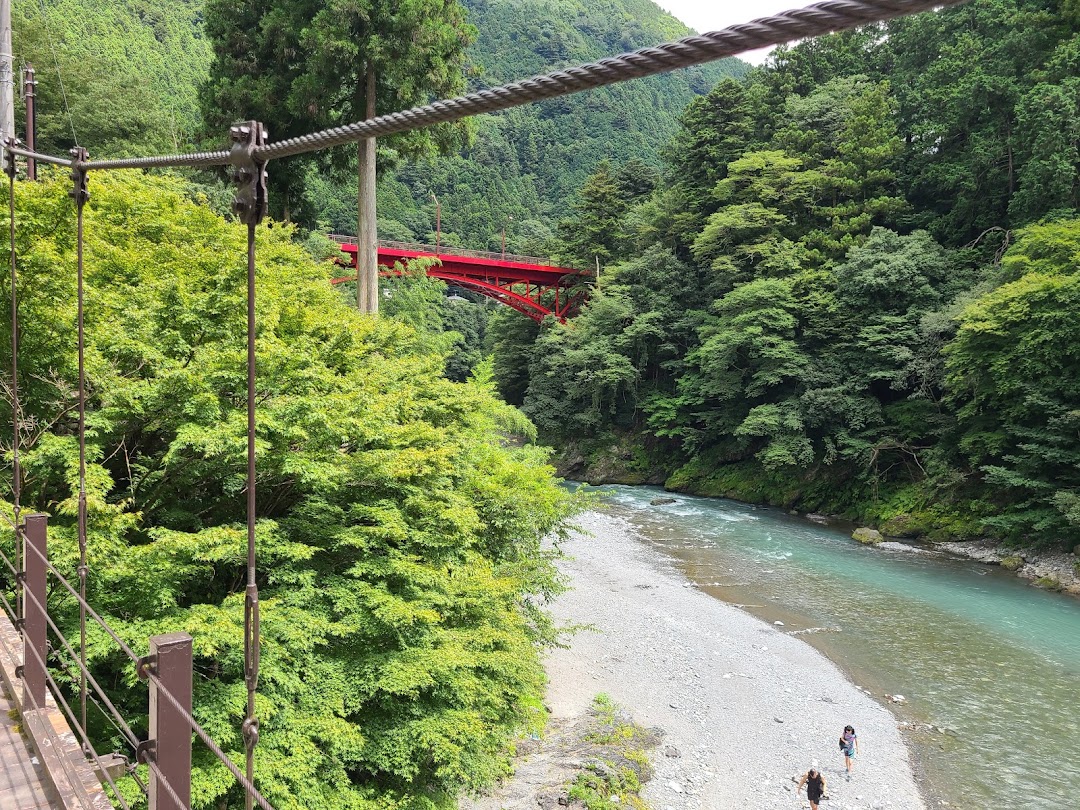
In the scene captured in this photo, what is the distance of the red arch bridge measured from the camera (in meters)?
28.4

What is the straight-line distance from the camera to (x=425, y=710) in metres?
6.08

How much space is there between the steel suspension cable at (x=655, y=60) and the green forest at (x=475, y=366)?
14.0ft

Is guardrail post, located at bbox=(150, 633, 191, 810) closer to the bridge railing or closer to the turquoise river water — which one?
the turquoise river water

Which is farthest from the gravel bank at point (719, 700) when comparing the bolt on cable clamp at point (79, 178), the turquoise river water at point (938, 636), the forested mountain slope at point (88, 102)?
the forested mountain slope at point (88, 102)

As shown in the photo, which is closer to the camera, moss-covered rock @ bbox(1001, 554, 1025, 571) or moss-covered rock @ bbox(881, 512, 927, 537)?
moss-covered rock @ bbox(1001, 554, 1025, 571)

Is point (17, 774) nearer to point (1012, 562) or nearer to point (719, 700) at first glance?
point (719, 700)

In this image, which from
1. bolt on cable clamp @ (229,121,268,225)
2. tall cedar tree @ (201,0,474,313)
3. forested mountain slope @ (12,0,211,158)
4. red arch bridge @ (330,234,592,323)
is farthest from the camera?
red arch bridge @ (330,234,592,323)

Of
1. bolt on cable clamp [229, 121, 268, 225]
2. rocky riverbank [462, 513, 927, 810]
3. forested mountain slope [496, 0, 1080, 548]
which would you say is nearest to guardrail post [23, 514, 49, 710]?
bolt on cable clamp [229, 121, 268, 225]

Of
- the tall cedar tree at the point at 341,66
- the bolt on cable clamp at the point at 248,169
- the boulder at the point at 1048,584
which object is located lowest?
the boulder at the point at 1048,584

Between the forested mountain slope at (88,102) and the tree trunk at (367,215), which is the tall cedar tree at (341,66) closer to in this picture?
the tree trunk at (367,215)

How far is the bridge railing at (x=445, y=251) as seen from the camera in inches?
1019

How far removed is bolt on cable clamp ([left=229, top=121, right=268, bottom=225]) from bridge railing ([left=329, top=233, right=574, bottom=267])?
889 inches

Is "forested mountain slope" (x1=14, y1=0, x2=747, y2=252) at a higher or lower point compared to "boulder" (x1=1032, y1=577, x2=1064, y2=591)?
higher

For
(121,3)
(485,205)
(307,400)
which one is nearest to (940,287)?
(307,400)
